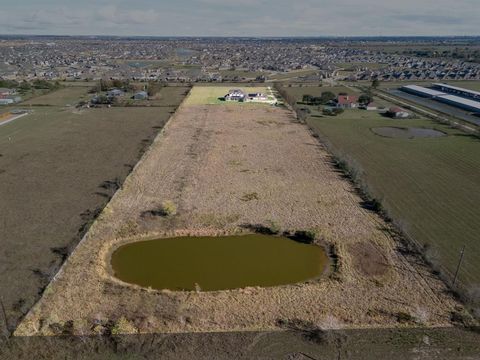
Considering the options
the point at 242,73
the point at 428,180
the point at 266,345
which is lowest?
the point at 266,345

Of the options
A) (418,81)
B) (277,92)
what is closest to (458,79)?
(418,81)

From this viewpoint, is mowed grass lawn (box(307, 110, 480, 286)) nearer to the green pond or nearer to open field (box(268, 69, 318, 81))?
the green pond

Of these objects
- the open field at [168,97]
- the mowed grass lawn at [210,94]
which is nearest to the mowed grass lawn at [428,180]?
the mowed grass lawn at [210,94]

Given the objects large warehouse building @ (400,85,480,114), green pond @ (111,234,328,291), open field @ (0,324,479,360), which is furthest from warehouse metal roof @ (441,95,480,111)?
open field @ (0,324,479,360)

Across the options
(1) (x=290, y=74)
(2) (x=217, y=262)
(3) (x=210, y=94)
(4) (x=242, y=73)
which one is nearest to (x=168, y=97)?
(3) (x=210, y=94)

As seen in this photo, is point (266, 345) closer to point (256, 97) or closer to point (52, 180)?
point (52, 180)

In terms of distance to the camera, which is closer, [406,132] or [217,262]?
[217,262]

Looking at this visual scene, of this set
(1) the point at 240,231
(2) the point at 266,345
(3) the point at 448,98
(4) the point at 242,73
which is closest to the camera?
(2) the point at 266,345
